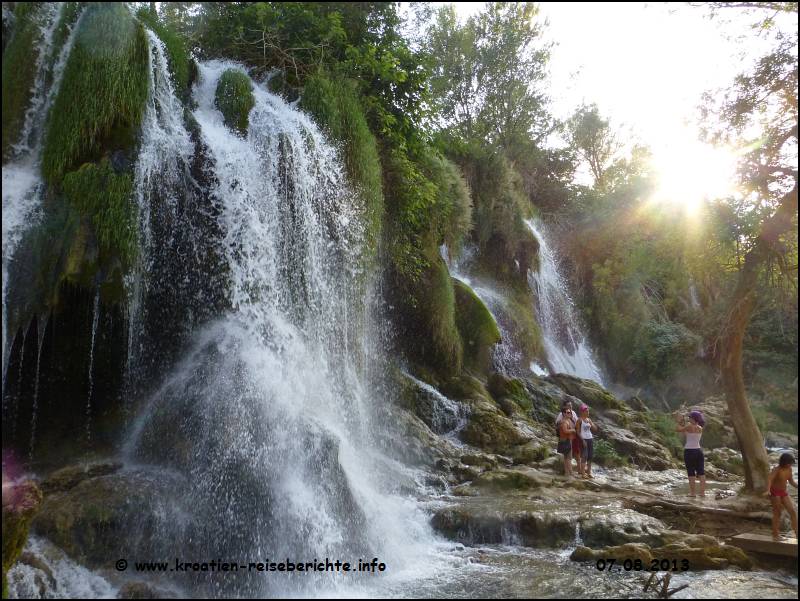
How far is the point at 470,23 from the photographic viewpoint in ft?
75.8

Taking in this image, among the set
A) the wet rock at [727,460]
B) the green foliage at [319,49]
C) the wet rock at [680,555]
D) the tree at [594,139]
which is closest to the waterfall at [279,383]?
the green foliage at [319,49]

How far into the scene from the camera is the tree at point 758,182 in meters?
→ 7.96

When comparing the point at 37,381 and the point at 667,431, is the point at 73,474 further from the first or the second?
the point at 667,431

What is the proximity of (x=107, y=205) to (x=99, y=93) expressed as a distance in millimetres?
1610

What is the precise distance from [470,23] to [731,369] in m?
18.5

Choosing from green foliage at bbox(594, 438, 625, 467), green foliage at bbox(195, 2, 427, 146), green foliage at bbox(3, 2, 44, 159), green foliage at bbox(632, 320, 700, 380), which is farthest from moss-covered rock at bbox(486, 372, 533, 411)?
green foliage at bbox(3, 2, 44, 159)

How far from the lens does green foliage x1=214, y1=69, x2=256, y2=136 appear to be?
395 inches

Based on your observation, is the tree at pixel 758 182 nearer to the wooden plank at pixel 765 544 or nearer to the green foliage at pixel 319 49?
the wooden plank at pixel 765 544

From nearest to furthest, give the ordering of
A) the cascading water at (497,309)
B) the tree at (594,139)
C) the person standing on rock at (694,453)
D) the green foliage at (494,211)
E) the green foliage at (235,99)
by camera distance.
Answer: the person standing on rock at (694,453)
the green foliage at (235,99)
the cascading water at (497,309)
the green foliage at (494,211)
the tree at (594,139)

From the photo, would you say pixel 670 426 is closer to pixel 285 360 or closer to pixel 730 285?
pixel 730 285

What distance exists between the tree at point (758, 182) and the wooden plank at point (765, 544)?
194 centimetres

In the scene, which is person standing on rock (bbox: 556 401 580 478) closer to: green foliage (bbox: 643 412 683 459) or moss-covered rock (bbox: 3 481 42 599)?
green foliage (bbox: 643 412 683 459)

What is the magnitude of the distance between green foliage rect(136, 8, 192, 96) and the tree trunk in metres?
9.13

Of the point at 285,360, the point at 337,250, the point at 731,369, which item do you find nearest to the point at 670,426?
the point at 731,369
